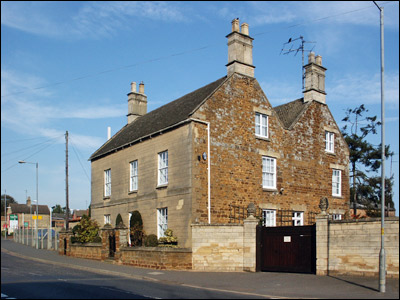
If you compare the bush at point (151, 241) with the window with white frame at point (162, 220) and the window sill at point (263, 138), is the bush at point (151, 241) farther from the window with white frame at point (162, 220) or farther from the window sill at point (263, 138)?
the window sill at point (263, 138)

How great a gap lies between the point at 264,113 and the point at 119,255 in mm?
11776

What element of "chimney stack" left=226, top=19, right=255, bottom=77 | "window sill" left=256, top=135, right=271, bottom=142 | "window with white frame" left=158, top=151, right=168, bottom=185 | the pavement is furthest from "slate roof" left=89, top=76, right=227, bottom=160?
the pavement

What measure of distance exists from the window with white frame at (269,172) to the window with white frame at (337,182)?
19.4ft

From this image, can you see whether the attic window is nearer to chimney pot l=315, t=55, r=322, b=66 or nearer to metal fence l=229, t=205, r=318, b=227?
metal fence l=229, t=205, r=318, b=227

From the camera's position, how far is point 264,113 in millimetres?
26312

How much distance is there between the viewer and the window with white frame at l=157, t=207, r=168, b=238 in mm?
24033

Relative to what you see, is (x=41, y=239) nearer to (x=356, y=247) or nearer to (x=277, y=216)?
(x=277, y=216)

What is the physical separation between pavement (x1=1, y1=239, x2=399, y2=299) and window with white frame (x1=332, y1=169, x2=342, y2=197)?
12.9 meters

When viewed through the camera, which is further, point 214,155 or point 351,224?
point 214,155

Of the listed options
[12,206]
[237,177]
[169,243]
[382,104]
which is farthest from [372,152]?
[12,206]

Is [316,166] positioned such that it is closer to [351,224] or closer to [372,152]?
[351,224]

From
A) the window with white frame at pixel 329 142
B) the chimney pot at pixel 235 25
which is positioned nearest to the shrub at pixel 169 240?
the chimney pot at pixel 235 25

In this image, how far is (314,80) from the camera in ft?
97.0

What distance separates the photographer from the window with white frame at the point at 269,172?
25.9 m
